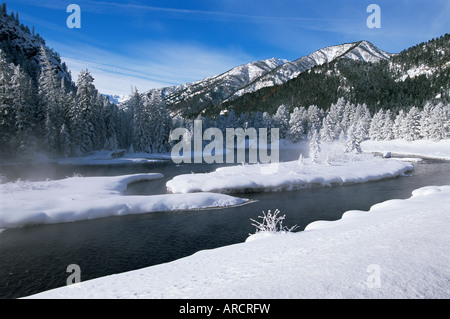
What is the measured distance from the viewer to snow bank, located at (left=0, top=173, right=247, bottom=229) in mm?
16375

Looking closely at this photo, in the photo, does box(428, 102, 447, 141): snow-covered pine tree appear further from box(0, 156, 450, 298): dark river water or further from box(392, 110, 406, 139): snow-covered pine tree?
box(0, 156, 450, 298): dark river water

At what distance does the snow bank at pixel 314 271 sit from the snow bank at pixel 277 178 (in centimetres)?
Result: 1609

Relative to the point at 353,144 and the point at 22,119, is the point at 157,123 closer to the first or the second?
the point at 22,119

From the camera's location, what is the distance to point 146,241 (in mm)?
14109

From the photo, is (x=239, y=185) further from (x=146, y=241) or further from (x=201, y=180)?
(x=146, y=241)

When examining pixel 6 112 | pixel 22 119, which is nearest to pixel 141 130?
pixel 22 119

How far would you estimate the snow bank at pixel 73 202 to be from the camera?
16.4 meters

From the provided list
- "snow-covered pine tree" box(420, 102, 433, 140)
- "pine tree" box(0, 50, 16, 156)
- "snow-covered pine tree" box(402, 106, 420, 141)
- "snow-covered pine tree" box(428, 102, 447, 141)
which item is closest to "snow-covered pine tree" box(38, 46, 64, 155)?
"pine tree" box(0, 50, 16, 156)

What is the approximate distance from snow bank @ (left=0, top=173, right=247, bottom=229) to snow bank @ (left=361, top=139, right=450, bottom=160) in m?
64.3

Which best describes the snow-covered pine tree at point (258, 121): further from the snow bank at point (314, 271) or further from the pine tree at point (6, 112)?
the snow bank at point (314, 271)

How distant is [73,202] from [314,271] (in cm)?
1816

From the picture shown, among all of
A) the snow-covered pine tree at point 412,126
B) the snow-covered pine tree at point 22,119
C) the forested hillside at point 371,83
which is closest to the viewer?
the snow-covered pine tree at point 22,119

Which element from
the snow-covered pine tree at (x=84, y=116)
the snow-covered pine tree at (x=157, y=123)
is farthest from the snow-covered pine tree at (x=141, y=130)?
the snow-covered pine tree at (x=84, y=116)

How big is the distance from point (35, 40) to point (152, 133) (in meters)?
91.9
